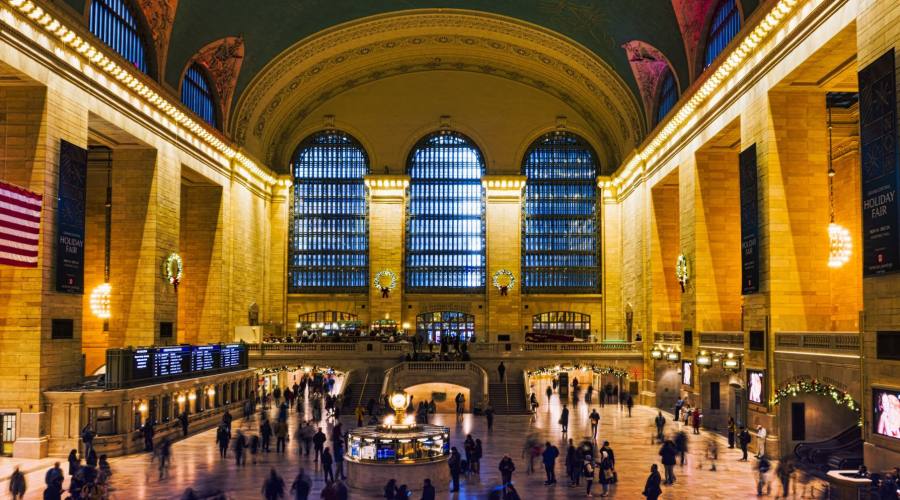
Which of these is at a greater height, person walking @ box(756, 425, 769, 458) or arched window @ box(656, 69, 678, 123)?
arched window @ box(656, 69, 678, 123)

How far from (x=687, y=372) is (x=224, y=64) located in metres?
23.9

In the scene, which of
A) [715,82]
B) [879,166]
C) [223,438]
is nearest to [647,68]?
[715,82]

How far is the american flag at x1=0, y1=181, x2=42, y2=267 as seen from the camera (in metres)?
19.2

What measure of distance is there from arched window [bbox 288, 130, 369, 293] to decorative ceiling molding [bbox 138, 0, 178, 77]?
1855 centimetres

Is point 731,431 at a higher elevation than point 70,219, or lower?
lower

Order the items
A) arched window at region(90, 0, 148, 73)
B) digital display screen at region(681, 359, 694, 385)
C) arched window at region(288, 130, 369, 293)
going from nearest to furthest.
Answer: arched window at region(90, 0, 148, 73) → digital display screen at region(681, 359, 694, 385) → arched window at region(288, 130, 369, 293)

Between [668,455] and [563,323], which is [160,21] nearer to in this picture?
[668,455]

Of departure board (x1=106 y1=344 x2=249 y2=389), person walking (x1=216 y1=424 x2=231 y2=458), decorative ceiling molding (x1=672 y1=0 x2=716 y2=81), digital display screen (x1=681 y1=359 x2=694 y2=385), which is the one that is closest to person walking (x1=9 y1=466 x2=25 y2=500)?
person walking (x1=216 y1=424 x2=231 y2=458)

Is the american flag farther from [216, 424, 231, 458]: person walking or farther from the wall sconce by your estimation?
the wall sconce

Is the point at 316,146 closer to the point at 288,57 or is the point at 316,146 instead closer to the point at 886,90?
the point at 288,57

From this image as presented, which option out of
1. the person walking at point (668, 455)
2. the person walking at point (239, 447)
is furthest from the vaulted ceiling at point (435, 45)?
the person walking at point (668, 455)

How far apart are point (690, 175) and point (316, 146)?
24.8 metres

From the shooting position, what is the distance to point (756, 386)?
968 inches

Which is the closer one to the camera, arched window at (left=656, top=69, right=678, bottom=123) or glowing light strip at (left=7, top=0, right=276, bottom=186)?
glowing light strip at (left=7, top=0, right=276, bottom=186)
